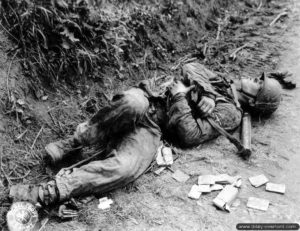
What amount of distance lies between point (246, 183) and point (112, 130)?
1622mm

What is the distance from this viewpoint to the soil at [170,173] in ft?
12.0

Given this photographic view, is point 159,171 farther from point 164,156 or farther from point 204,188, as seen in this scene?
point 204,188

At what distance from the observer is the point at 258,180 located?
4191 millimetres

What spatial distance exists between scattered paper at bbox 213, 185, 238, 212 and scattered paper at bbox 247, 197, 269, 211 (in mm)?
171

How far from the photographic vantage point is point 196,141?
474 cm

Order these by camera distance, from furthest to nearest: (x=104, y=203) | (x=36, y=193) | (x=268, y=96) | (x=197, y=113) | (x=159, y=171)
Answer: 1. (x=268, y=96)
2. (x=197, y=113)
3. (x=159, y=171)
4. (x=104, y=203)
5. (x=36, y=193)

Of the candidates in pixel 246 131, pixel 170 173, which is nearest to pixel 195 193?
pixel 170 173

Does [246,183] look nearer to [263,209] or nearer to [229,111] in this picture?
[263,209]

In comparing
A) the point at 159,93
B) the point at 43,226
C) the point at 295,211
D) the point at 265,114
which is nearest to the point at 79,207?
the point at 43,226

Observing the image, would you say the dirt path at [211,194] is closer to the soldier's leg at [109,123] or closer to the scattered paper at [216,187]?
the scattered paper at [216,187]

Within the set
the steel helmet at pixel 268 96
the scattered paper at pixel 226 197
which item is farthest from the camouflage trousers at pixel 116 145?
the steel helmet at pixel 268 96

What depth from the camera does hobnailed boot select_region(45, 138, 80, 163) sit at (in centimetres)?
409

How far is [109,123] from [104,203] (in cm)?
86

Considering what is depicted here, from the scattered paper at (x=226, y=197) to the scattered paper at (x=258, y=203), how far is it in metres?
0.17
